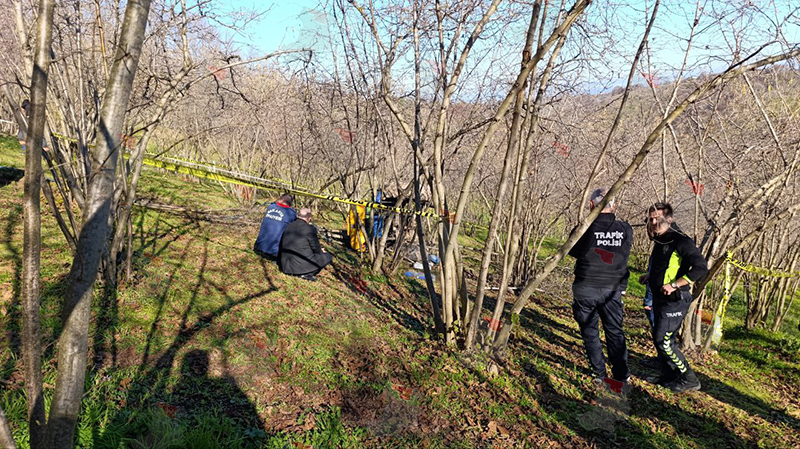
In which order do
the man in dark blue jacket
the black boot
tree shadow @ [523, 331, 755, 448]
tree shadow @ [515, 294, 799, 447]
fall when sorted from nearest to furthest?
tree shadow @ [523, 331, 755, 448]
tree shadow @ [515, 294, 799, 447]
the black boot
the man in dark blue jacket

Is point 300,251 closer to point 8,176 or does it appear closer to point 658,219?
point 658,219

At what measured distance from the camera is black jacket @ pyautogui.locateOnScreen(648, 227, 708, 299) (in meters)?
4.32

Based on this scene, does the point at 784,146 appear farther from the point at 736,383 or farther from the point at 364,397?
the point at 364,397

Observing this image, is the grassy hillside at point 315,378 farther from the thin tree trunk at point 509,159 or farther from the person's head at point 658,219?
the person's head at point 658,219

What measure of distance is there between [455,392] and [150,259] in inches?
160

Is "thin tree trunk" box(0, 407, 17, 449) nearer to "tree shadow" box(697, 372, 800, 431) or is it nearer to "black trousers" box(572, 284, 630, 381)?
"black trousers" box(572, 284, 630, 381)

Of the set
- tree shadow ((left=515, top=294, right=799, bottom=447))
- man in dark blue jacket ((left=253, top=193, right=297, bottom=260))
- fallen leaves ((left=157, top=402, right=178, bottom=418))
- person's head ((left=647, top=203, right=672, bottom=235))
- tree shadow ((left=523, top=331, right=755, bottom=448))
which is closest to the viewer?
fallen leaves ((left=157, top=402, right=178, bottom=418))

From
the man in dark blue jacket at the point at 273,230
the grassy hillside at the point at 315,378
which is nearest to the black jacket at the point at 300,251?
the grassy hillside at the point at 315,378

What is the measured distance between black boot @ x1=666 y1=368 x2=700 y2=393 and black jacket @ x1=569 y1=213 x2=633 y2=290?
4.05 ft

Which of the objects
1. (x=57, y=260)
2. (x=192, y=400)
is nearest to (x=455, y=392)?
(x=192, y=400)

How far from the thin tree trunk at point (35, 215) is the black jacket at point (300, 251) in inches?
180

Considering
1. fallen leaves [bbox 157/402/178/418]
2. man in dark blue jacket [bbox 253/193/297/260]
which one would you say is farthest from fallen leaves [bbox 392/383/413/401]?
man in dark blue jacket [bbox 253/193/297/260]

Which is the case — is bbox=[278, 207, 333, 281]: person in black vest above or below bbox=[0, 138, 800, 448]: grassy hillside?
above

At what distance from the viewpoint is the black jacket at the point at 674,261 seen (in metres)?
4.32
